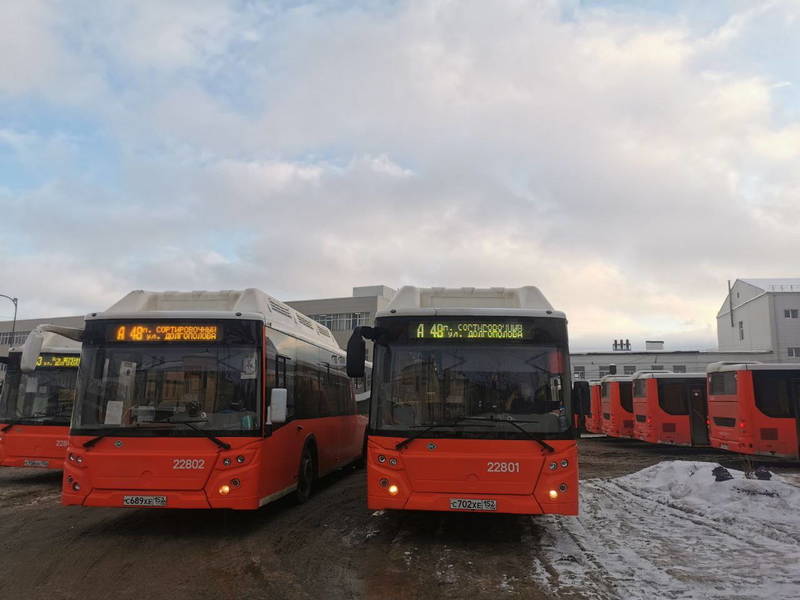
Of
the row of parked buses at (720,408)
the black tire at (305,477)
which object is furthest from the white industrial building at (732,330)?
the black tire at (305,477)

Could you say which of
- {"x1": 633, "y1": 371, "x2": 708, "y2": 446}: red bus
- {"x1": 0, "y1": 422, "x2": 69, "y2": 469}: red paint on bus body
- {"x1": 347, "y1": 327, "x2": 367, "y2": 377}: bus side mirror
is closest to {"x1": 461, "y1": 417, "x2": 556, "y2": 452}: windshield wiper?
{"x1": 347, "y1": 327, "x2": 367, "y2": 377}: bus side mirror

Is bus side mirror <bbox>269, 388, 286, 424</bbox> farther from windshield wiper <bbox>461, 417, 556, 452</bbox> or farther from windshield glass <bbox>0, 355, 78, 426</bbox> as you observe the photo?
windshield glass <bbox>0, 355, 78, 426</bbox>

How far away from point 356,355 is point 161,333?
2681 millimetres

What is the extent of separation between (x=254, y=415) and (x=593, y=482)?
8.48m

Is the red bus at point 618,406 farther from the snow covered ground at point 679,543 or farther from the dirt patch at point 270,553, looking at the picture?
the dirt patch at point 270,553

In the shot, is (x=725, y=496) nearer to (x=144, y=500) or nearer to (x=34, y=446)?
(x=144, y=500)

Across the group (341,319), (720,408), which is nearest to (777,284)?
(341,319)

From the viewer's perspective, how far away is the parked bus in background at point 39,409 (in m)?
13.1

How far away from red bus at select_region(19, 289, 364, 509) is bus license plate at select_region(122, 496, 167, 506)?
1cm

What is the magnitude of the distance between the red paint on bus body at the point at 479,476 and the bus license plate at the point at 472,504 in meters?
0.04

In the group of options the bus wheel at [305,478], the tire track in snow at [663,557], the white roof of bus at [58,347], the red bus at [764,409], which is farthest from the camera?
the red bus at [764,409]

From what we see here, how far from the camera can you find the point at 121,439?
7.91 meters

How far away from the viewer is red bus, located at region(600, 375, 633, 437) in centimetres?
2591

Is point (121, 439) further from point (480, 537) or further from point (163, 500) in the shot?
point (480, 537)
